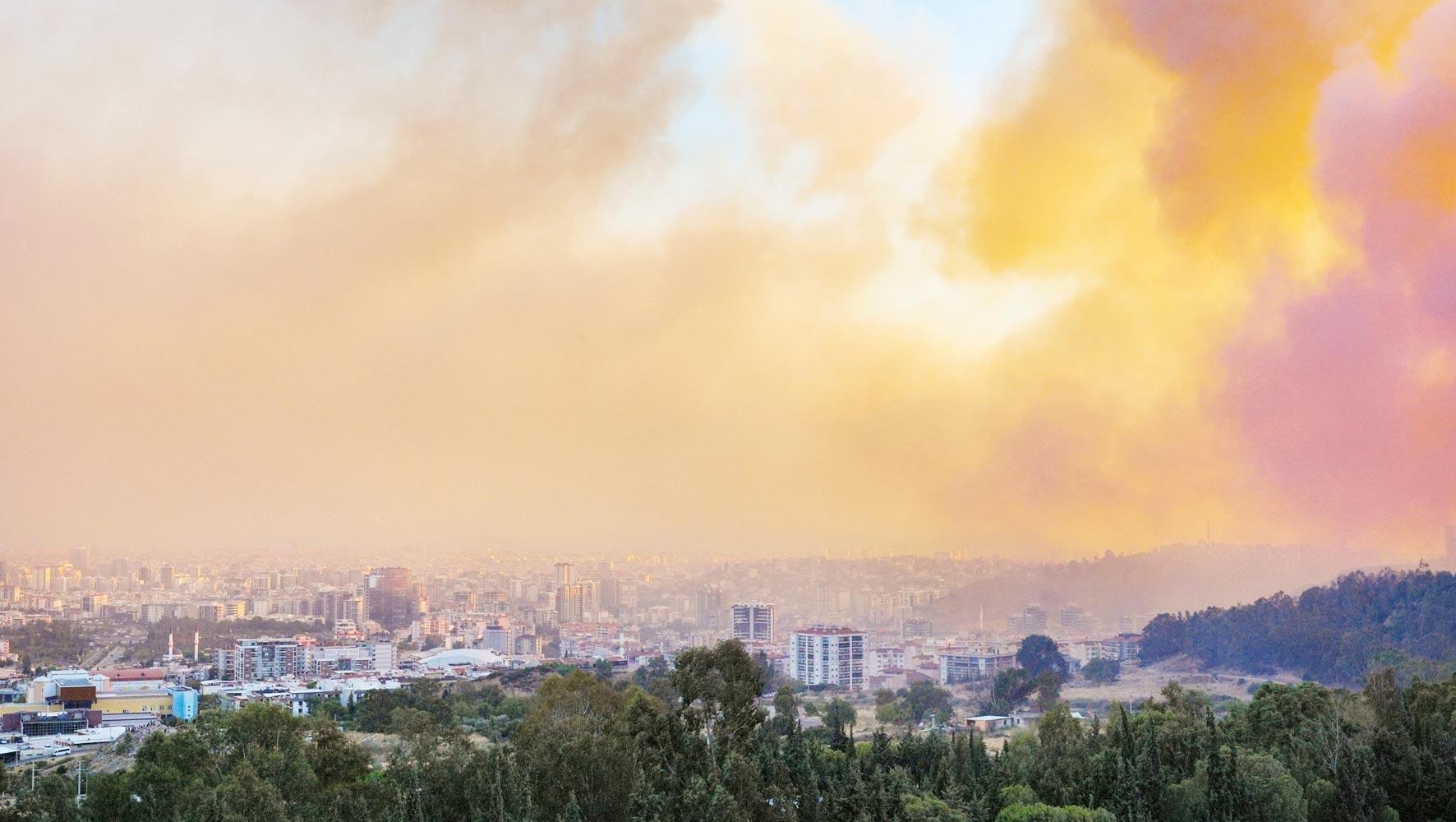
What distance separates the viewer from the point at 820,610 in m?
119

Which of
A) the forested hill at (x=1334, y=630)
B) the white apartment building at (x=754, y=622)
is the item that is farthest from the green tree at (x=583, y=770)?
the white apartment building at (x=754, y=622)

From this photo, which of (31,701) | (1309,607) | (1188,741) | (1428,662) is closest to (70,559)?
(31,701)

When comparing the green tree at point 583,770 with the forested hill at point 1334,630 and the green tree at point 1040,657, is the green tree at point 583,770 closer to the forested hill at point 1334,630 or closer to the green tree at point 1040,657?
the forested hill at point 1334,630

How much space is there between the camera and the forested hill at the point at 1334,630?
62.9 metres

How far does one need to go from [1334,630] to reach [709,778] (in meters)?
60.8

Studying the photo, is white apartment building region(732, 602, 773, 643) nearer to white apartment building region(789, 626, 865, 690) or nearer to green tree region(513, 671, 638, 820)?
white apartment building region(789, 626, 865, 690)

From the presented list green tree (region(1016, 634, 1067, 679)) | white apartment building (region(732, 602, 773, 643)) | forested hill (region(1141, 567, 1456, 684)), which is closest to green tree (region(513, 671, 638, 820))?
forested hill (region(1141, 567, 1456, 684))

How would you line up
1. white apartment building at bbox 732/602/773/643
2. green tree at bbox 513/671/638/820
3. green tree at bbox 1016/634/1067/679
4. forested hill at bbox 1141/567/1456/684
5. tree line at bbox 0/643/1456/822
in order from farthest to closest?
white apartment building at bbox 732/602/773/643
green tree at bbox 1016/634/1067/679
forested hill at bbox 1141/567/1456/684
green tree at bbox 513/671/638/820
tree line at bbox 0/643/1456/822

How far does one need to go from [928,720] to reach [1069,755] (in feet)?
92.4

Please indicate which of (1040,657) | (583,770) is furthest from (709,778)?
(1040,657)

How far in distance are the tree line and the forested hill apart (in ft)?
129

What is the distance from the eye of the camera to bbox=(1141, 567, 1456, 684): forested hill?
62.9 m

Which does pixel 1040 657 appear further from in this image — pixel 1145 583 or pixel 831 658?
pixel 1145 583

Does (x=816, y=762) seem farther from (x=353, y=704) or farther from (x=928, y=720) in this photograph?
(x=928, y=720)
